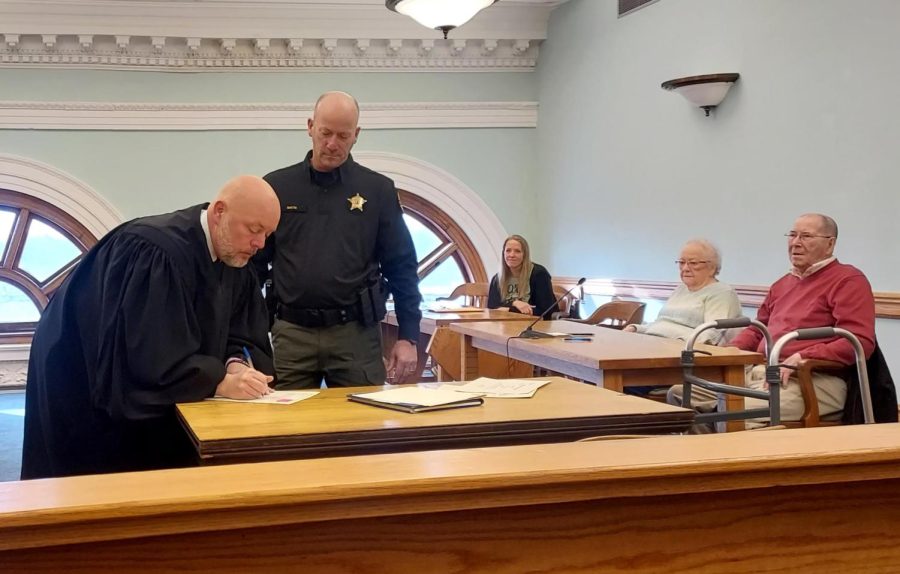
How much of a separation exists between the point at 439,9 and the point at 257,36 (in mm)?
2347

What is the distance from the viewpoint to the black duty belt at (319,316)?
3.38 meters

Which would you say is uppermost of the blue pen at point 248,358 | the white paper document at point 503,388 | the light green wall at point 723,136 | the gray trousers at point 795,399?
the light green wall at point 723,136

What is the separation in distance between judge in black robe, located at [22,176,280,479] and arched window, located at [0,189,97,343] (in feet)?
16.8

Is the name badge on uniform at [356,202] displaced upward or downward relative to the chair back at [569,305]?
upward

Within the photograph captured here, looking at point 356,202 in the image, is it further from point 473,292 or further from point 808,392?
point 473,292

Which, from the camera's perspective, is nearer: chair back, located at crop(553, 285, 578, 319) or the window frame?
chair back, located at crop(553, 285, 578, 319)

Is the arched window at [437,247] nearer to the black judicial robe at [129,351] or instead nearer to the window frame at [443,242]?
the window frame at [443,242]

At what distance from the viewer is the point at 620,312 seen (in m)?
6.16

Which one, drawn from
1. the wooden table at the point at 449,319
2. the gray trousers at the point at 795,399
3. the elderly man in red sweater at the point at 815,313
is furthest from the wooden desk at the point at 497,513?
the wooden table at the point at 449,319

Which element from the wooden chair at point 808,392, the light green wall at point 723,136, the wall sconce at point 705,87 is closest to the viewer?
the wooden chair at point 808,392

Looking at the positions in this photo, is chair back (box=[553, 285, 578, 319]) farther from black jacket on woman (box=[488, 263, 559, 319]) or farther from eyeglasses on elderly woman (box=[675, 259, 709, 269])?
eyeglasses on elderly woman (box=[675, 259, 709, 269])

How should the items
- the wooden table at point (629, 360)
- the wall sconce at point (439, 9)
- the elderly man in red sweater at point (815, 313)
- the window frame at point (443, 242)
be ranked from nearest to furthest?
the wooden table at point (629, 360) → the elderly man in red sweater at point (815, 313) → the wall sconce at point (439, 9) → the window frame at point (443, 242)

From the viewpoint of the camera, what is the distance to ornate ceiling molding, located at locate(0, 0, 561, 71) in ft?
24.0

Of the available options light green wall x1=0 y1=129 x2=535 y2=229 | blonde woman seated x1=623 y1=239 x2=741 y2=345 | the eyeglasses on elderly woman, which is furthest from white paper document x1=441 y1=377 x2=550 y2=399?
light green wall x1=0 y1=129 x2=535 y2=229
